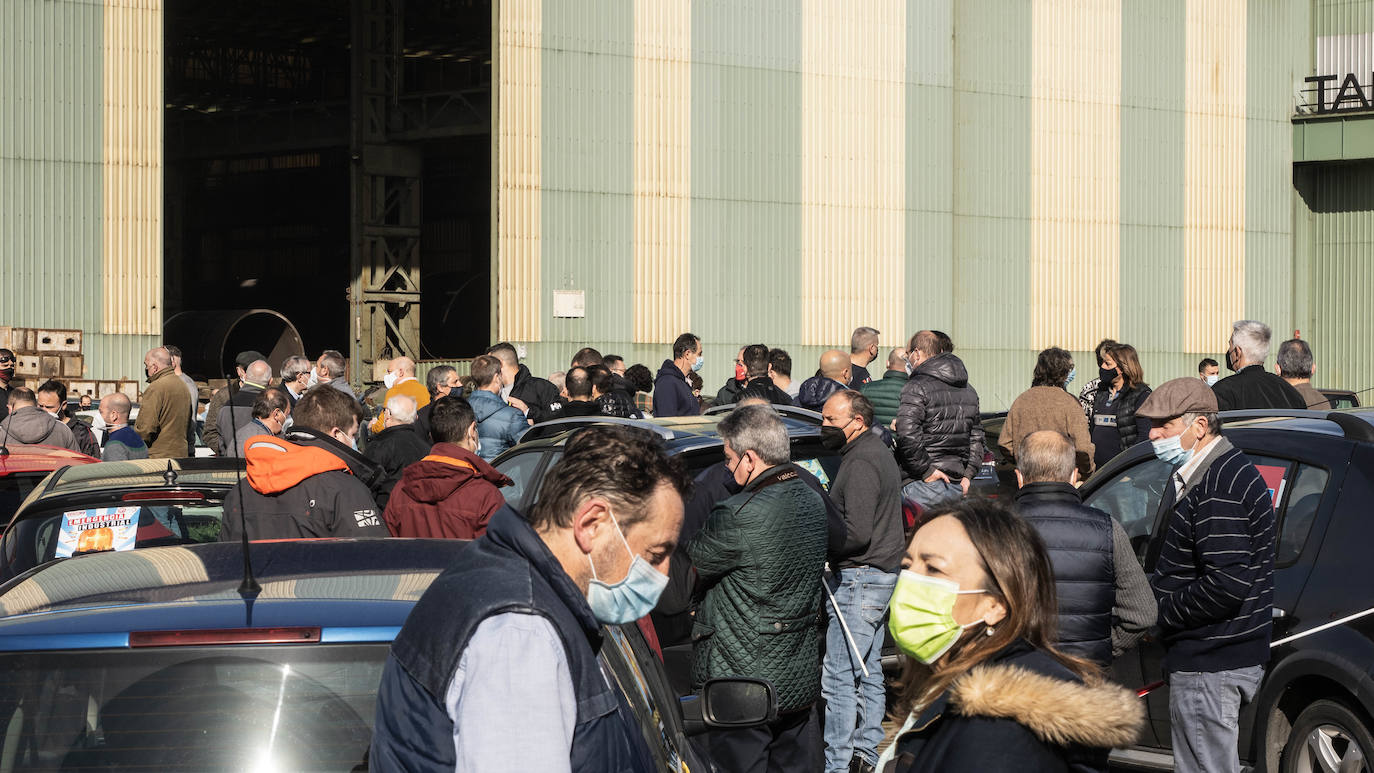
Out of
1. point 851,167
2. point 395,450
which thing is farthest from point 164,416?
point 851,167

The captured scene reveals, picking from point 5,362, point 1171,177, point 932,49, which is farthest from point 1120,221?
point 5,362

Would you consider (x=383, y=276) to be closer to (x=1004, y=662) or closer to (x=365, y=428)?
(x=365, y=428)

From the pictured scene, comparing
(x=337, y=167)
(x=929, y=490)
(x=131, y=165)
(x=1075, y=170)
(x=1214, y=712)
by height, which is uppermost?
(x=337, y=167)

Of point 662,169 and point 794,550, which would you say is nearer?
point 794,550

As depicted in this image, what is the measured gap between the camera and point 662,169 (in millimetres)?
20312

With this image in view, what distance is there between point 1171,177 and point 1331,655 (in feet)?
61.8

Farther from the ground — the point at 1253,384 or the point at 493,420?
the point at 1253,384

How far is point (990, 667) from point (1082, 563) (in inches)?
114

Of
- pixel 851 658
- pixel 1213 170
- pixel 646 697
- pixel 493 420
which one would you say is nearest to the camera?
pixel 646 697

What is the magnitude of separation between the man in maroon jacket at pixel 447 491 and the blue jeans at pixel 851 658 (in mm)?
1867

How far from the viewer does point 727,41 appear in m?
20.5

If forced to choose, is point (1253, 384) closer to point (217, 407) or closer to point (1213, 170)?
point (217, 407)

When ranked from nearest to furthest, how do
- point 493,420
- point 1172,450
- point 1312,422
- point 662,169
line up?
point 1172,450, point 1312,422, point 493,420, point 662,169

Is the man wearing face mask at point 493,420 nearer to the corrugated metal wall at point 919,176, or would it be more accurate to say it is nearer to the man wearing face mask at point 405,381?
the man wearing face mask at point 405,381
